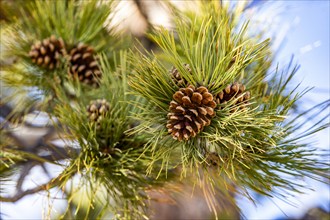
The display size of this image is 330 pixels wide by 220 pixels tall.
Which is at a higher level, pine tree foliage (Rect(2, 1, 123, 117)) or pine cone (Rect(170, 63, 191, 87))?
pine tree foliage (Rect(2, 1, 123, 117))

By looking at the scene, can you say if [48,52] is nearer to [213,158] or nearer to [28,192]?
[28,192]

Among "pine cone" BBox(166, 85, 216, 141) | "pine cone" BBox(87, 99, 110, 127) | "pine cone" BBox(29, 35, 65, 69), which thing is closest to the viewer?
"pine cone" BBox(166, 85, 216, 141)

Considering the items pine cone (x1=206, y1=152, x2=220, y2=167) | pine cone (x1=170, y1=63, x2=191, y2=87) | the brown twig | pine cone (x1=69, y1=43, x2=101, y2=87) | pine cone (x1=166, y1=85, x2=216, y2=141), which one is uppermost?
pine cone (x1=69, y1=43, x2=101, y2=87)

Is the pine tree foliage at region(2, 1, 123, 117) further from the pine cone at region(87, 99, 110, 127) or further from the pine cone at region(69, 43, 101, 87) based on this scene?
the pine cone at region(87, 99, 110, 127)

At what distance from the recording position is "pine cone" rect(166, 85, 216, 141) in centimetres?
71

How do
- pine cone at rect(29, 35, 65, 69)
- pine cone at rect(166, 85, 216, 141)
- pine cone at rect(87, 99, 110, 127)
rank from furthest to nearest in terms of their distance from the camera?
pine cone at rect(29, 35, 65, 69)
pine cone at rect(87, 99, 110, 127)
pine cone at rect(166, 85, 216, 141)

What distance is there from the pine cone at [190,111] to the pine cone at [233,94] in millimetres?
22

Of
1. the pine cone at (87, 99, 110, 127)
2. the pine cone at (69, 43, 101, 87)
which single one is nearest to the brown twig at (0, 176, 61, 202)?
the pine cone at (87, 99, 110, 127)

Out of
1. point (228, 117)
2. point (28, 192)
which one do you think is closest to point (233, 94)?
point (228, 117)

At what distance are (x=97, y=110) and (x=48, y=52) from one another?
0.75 feet

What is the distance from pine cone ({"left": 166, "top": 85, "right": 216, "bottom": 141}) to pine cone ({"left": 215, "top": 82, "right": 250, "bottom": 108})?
0.02 meters

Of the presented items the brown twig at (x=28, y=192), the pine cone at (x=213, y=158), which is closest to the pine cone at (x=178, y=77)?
the pine cone at (x=213, y=158)

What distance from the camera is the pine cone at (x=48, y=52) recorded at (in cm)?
103

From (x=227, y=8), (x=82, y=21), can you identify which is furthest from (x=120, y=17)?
(x=227, y=8)
